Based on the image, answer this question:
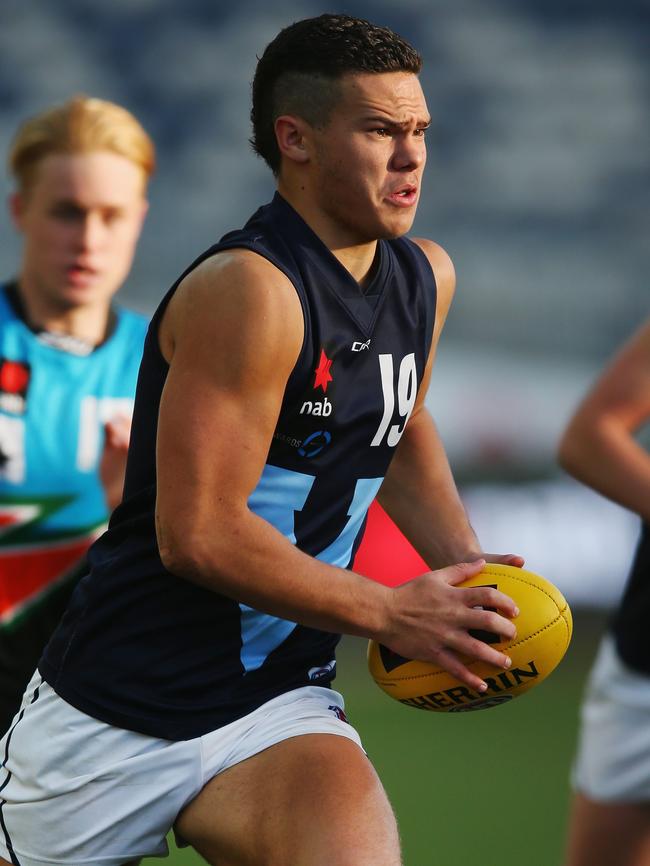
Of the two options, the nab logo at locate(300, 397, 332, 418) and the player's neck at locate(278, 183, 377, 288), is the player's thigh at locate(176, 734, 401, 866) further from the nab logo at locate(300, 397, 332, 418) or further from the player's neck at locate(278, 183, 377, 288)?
the player's neck at locate(278, 183, 377, 288)

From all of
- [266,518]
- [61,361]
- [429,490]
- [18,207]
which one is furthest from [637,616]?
[18,207]

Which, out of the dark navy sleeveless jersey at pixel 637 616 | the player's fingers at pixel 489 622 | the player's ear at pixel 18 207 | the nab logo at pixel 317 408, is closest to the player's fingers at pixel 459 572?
the player's fingers at pixel 489 622

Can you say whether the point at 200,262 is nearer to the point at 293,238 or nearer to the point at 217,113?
the point at 293,238

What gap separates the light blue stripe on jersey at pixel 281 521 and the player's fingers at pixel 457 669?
347 millimetres

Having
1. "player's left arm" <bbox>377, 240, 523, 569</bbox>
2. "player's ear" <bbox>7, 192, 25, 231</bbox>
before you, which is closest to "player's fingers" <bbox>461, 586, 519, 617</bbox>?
"player's left arm" <bbox>377, 240, 523, 569</bbox>

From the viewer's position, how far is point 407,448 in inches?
132

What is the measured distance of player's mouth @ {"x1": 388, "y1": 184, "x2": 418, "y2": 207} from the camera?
2.74m

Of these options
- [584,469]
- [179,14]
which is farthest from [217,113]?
[584,469]

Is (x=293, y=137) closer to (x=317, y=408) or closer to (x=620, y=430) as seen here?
(x=317, y=408)

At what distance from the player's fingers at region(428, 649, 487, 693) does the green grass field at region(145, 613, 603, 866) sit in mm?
2480

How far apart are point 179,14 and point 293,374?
9517mm

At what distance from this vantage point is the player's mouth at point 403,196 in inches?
108

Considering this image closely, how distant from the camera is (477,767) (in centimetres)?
620

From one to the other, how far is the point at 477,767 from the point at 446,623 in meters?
3.82
